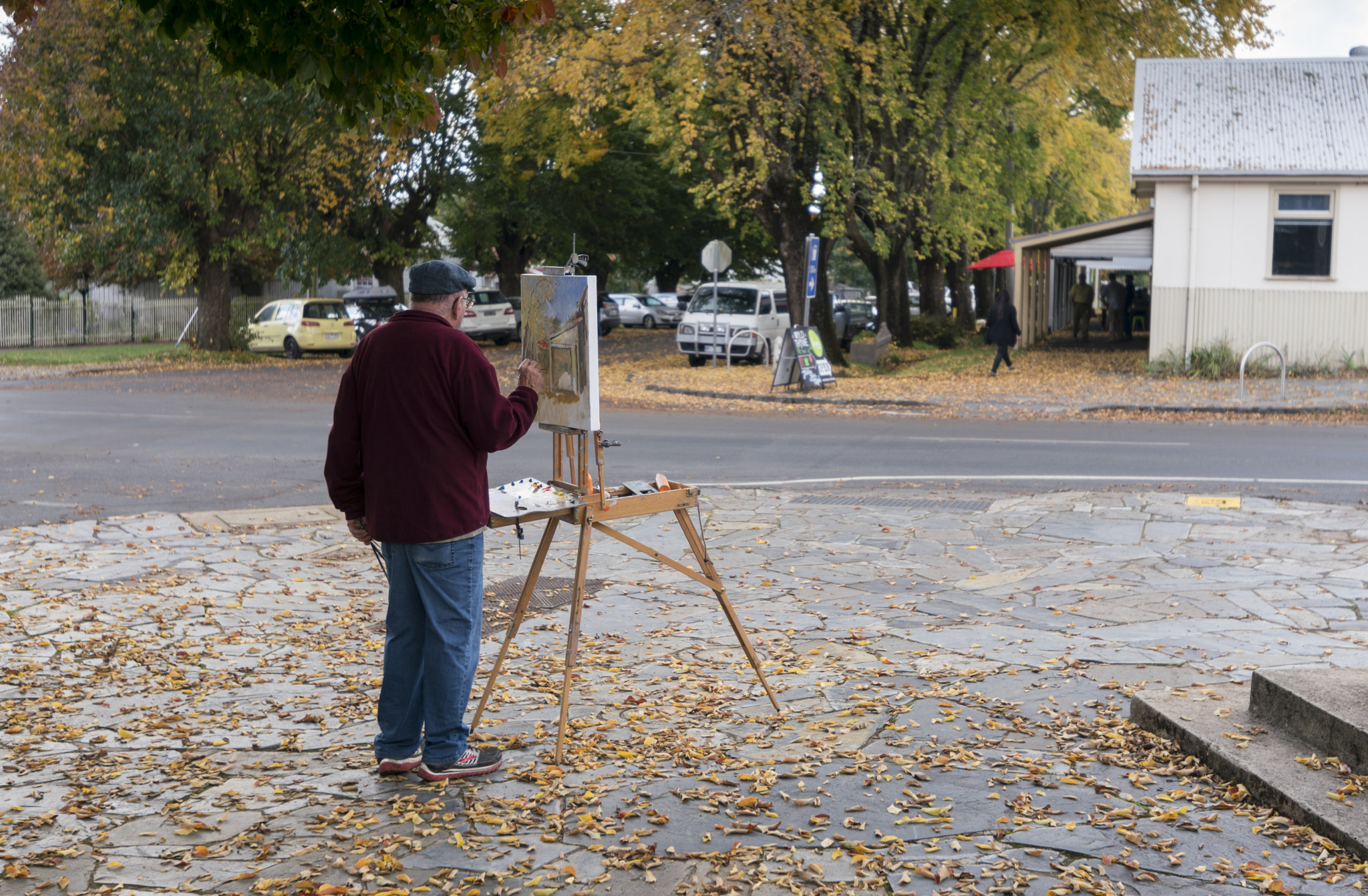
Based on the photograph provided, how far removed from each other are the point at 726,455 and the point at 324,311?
21621mm

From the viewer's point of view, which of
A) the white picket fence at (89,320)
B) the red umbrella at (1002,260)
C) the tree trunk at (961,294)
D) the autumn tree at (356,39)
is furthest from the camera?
the tree trunk at (961,294)

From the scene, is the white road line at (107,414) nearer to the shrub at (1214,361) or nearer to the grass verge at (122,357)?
the grass verge at (122,357)

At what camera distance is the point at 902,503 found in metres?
10.7

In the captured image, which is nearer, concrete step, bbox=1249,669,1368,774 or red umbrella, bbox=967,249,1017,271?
concrete step, bbox=1249,669,1368,774

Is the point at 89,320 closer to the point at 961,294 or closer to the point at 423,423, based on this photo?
the point at 961,294

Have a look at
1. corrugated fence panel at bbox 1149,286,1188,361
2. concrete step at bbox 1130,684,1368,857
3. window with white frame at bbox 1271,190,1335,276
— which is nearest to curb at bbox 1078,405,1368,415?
corrugated fence panel at bbox 1149,286,1188,361

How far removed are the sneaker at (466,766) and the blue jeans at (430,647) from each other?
0.08 ft

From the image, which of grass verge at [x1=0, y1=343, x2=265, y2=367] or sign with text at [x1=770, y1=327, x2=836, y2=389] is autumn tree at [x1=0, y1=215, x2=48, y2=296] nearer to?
grass verge at [x1=0, y1=343, x2=265, y2=367]

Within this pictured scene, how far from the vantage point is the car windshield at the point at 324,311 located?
32.8 meters

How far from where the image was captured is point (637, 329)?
5138 centimetres

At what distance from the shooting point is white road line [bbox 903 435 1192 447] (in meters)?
15.0

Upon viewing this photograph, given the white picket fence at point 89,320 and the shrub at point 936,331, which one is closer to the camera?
the shrub at point 936,331

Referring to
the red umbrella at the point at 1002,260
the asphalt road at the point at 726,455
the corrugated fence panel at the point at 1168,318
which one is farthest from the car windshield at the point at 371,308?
the corrugated fence panel at the point at 1168,318

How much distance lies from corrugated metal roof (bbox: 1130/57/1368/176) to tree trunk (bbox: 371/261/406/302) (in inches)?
851
